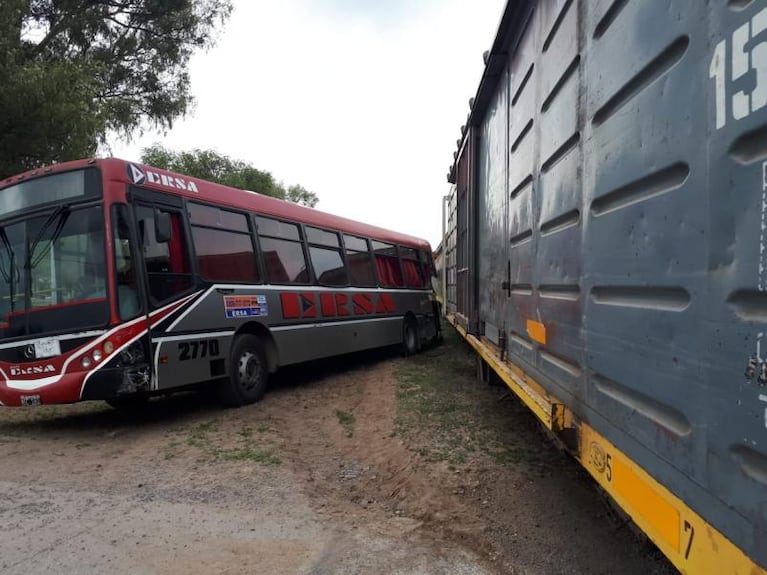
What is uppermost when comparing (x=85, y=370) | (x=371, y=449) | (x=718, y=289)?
(x=718, y=289)

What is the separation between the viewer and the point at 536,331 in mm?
3967

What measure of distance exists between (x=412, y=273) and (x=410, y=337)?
1.50m

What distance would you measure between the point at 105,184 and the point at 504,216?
383 cm

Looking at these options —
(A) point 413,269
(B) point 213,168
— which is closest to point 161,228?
(A) point 413,269

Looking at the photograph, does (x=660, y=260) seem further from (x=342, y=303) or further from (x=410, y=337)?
(x=410, y=337)

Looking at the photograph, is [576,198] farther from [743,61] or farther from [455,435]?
[455,435]

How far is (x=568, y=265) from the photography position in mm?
3176

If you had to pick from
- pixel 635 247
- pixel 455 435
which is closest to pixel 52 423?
pixel 455 435

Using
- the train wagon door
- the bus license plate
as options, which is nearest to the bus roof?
the bus license plate

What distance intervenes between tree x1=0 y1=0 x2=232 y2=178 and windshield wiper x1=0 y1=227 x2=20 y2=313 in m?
6.34

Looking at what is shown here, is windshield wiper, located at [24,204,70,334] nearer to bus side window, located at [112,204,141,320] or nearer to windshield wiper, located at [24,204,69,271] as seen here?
windshield wiper, located at [24,204,69,271]

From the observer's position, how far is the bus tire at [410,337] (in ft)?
40.0

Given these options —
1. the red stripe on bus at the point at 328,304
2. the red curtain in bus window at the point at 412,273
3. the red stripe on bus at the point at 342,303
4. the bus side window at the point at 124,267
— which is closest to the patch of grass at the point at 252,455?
the bus side window at the point at 124,267

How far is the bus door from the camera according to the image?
232 inches
